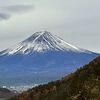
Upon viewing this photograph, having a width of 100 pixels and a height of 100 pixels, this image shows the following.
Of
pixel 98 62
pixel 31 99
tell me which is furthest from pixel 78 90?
pixel 31 99

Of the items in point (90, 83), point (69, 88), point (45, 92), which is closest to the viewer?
point (90, 83)

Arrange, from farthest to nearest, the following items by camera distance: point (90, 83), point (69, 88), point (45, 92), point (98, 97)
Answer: point (45, 92) < point (69, 88) < point (90, 83) < point (98, 97)

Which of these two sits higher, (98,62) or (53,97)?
(98,62)

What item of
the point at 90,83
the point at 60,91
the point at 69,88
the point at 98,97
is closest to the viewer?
the point at 98,97

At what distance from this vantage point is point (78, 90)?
20.2 m

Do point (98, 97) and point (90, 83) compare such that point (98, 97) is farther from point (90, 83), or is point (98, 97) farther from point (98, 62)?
point (98, 62)

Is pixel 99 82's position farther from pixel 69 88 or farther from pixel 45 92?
pixel 45 92

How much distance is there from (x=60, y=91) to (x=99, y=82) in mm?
3456

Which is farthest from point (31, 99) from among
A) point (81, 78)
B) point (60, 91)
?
point (81, 78)

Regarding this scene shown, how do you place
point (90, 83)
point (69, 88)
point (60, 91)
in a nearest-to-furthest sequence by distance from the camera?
point (90, 83) → point (69, 88) → point (60, 91)

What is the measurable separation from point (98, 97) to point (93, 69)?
4.20 meters

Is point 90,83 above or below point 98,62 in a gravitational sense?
below

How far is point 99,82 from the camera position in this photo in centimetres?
2020

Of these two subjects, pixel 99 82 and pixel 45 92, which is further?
pixel 45 92
